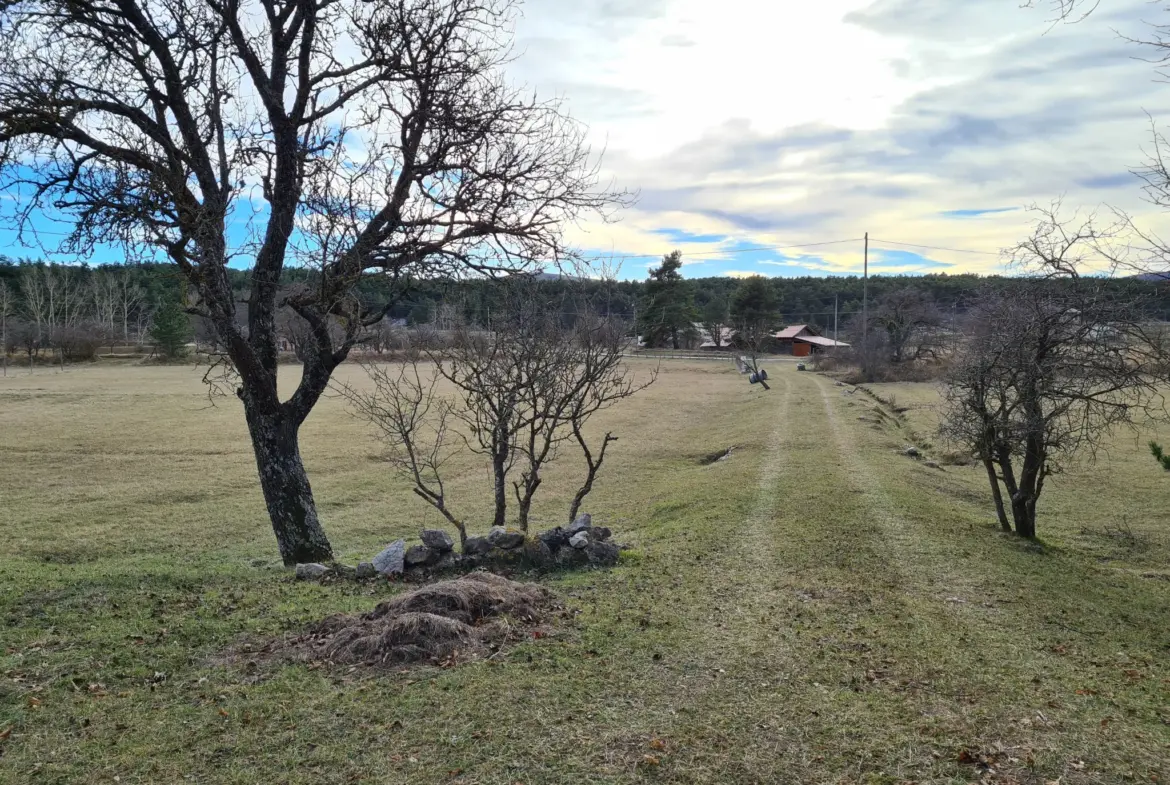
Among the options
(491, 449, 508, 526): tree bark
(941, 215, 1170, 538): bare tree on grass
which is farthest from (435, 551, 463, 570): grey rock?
(941, 215, 1170, 538): bare tree on grass

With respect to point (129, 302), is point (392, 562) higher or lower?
lower

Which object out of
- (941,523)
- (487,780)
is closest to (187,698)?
(487,780)

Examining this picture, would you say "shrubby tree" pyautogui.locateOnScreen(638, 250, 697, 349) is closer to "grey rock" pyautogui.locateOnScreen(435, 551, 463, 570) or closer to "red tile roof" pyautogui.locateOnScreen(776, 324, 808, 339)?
"red tile roof" pyautogui.locateOnScreen(776, 324, 808, 339)

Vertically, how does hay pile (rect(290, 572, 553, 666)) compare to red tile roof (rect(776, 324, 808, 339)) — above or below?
below

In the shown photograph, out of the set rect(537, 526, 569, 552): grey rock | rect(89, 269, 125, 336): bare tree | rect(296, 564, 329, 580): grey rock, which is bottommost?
rect(296, 564, 329, 580): grey rock

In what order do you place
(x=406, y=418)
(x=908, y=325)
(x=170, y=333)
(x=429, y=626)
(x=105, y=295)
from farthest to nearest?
(x=105, y=295), (x=170, y=333), (x=908, y=325), (x=406, y=418), (x=429, y=626)

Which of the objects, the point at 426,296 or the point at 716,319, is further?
the point at 716,319

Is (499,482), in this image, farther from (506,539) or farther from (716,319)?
(716,319)

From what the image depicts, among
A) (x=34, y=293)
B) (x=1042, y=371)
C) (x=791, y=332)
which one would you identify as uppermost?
(x=34, y=293)

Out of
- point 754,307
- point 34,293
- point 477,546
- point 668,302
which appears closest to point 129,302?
point 34,293

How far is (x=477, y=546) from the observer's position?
9.44 metres

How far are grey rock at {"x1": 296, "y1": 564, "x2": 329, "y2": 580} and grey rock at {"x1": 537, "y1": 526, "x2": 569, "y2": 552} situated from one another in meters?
2.63

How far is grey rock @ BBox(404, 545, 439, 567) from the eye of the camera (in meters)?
8.95

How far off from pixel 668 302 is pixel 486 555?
73.4m
